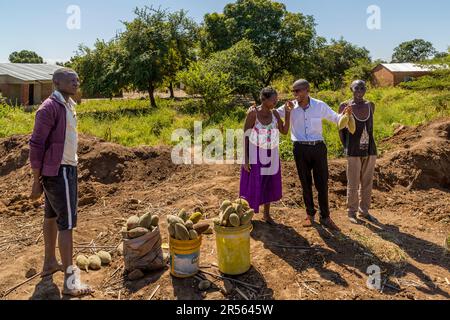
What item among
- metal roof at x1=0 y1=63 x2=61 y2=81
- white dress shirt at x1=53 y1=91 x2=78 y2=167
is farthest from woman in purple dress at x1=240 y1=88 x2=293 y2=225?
metal roof at x1=0 y1=63 x2=61 y2=81

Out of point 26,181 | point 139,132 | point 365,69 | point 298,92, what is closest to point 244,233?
point 298,92

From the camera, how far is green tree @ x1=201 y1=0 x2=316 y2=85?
22.2 metres

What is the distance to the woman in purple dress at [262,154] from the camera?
4.03m

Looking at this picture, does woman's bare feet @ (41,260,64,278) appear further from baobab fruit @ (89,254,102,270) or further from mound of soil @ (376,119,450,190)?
mound of soil @ (376,119,450,190)

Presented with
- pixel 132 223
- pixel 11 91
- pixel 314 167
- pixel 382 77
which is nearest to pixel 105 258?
pixel 132 223

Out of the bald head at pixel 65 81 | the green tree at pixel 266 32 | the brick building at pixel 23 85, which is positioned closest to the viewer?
the bald head at pixel 65 81

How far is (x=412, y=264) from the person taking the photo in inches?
146

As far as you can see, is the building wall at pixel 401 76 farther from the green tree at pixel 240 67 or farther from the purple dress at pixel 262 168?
the purple dress at pixel 262 168

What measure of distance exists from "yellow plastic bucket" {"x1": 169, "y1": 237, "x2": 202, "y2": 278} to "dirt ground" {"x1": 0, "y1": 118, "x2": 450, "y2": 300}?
78mm

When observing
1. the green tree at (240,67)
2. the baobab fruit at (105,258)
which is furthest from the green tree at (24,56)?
the baobab fruit at (105,258)

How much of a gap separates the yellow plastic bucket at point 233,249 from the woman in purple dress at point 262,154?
0.90 m

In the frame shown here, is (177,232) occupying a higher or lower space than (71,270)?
higher
